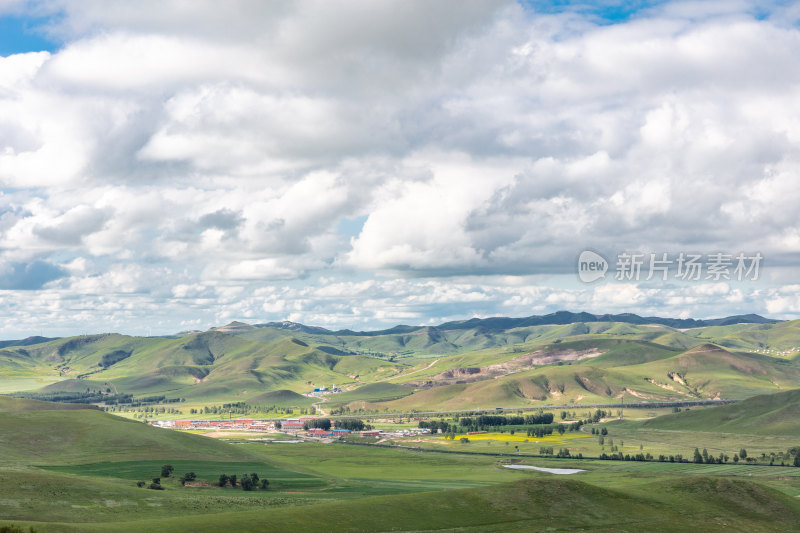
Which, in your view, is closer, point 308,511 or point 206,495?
point 308,511

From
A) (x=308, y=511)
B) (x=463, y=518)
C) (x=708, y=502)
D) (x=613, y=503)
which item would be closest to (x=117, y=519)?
(x=308, y=511)

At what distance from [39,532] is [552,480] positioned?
395 ft

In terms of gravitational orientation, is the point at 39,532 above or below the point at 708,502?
above

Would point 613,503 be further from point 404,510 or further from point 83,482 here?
point 83,482

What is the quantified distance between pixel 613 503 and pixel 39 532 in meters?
129

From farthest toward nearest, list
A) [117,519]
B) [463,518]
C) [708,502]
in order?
[708,502] < [463,518] < [117,519]

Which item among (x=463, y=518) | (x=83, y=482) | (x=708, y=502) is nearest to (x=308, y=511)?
(x=463, y=518)

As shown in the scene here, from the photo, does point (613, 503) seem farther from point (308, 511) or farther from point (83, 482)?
point (83, 482)

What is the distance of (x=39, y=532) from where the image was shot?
110m

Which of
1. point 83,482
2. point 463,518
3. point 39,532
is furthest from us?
point 83,482

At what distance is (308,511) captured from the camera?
14800 cm

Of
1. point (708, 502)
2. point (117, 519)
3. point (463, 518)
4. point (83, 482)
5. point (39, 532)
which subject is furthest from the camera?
point (708, 502)

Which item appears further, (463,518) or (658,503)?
(658,503)

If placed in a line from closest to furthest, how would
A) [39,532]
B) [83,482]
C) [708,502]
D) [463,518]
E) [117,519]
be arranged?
[39,532] < [117,519] < [463,518] < [83,482] < [708,502]
